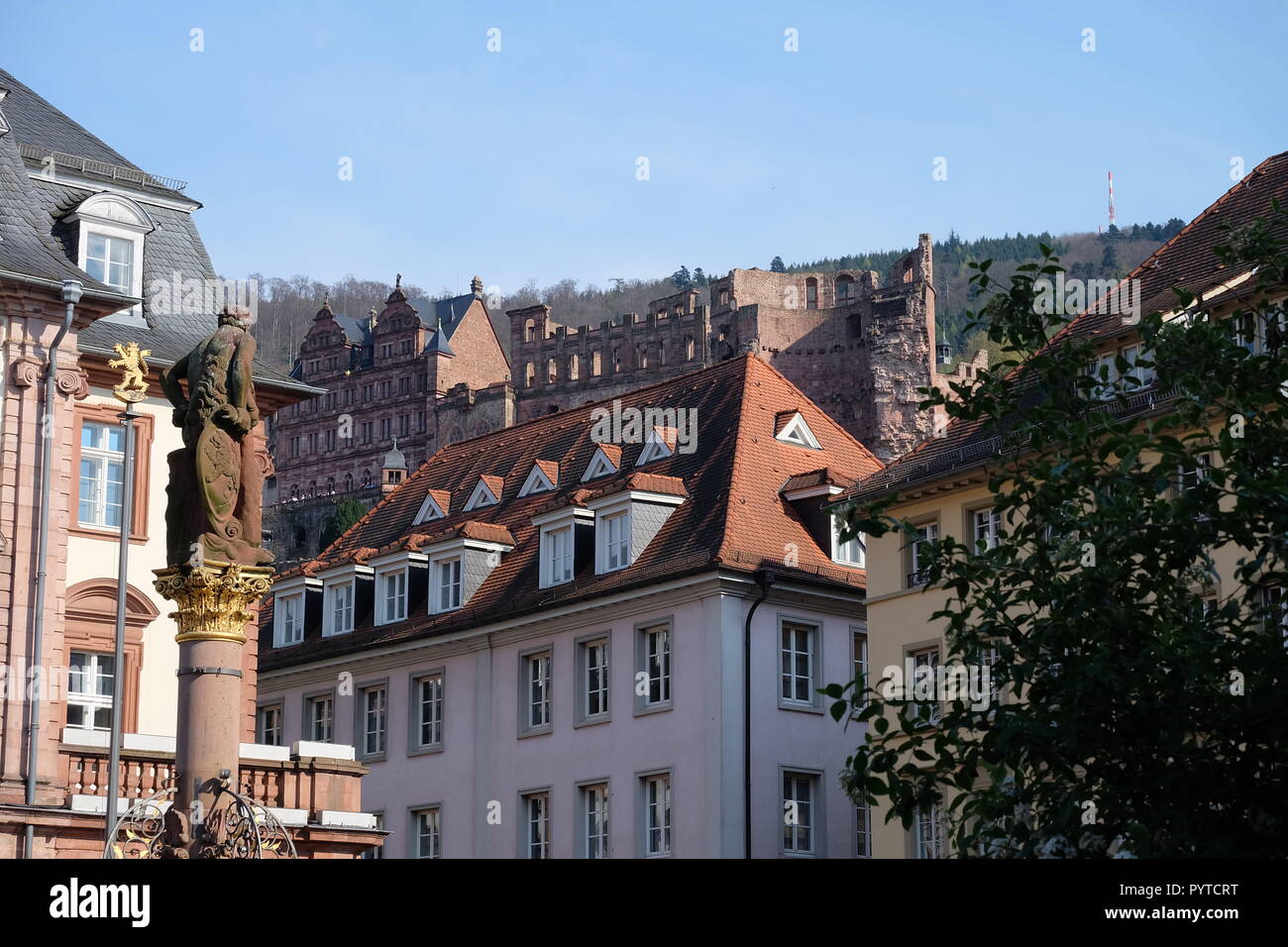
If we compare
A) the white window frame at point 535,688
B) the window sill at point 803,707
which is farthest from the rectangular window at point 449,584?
the window sill at point 803,707

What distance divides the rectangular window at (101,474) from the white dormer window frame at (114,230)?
2289mm

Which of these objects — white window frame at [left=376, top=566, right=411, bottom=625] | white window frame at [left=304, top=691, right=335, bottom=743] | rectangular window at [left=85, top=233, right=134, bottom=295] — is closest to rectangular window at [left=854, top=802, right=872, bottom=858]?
white window frame at [left=376, top=566, right=411, bottom=625]

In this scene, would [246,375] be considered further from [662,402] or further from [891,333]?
[891,333]

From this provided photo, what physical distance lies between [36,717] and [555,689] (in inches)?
637

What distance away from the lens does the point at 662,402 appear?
49406 millimetres

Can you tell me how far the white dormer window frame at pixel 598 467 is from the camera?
47.6 m

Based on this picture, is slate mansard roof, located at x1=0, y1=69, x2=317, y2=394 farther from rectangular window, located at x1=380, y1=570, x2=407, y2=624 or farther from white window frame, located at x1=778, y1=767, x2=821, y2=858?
rectangular window, located at x1=380, y1=570, x2=407, y2=624

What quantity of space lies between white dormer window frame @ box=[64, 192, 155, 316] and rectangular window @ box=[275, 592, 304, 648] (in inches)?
685

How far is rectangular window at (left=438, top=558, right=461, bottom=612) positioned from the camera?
46.9 m

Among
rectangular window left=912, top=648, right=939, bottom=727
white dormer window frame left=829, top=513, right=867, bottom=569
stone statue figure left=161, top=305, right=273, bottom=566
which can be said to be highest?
white dormer window frame left=829, top=513, right=867, bottom=569

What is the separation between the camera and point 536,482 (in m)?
49.3

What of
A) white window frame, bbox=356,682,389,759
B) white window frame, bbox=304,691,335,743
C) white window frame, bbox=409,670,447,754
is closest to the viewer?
white window frame, bbox=409,670,447,754

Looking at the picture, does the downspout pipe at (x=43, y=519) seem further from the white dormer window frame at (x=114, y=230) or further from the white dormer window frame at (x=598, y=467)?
the white dormer window frame at (x=598, y=467)

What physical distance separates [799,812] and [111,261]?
55.0 ft
